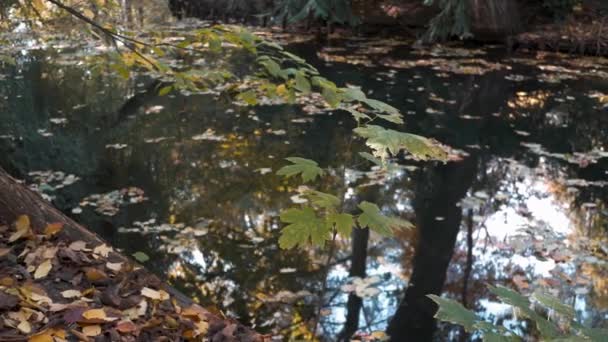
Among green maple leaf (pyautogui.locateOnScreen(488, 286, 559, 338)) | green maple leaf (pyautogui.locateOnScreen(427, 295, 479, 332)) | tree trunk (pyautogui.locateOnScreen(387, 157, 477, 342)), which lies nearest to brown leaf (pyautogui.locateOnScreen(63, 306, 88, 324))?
green maple leaf (pyautogui.locateOnScreen(427, 295, 479, 332))

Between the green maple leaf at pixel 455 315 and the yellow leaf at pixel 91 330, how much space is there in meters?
1.29

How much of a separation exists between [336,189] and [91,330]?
3.28m

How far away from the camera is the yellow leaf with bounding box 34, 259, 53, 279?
2.36 meters

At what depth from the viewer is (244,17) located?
50.1 ft

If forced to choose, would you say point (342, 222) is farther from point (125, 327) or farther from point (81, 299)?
point (81, 299)

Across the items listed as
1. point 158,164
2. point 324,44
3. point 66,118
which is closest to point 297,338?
point 158,164

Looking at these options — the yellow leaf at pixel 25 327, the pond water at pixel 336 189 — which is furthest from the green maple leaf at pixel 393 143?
A: the yellow leaf at pixel 25 327

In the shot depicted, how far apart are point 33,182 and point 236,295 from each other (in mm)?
2503

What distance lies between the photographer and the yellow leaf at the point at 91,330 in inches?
81.9

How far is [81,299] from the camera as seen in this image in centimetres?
229

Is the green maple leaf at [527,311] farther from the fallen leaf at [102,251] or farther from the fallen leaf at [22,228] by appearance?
the fallen leaf at [22,228]

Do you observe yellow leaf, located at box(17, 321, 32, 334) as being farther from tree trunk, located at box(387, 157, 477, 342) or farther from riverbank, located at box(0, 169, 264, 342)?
tree trunk, located at box(387, 157, 477, 342)

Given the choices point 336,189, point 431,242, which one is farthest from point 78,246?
point 336,189

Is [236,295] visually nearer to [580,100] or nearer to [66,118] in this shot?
[66,118]
